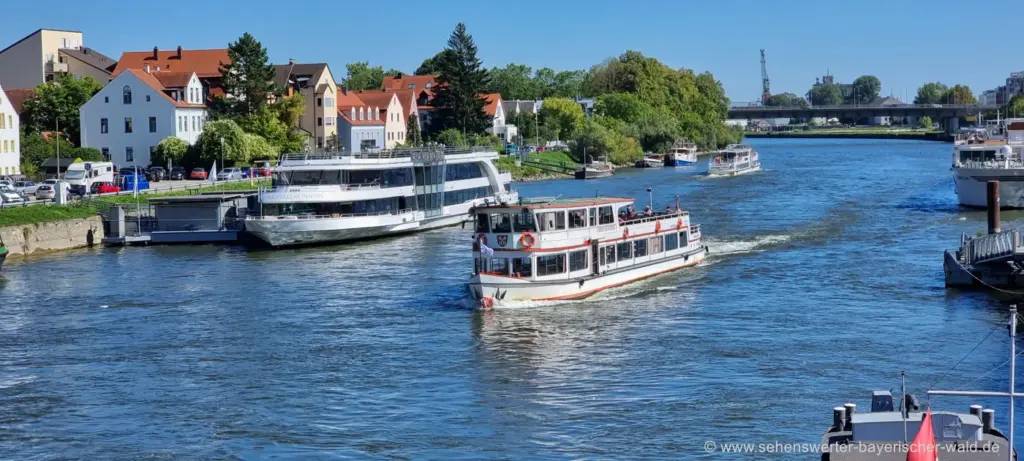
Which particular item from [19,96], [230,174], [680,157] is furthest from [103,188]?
[680,157]

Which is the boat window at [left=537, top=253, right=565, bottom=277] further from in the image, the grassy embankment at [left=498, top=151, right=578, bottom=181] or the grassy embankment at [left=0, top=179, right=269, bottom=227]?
the grassy embankment at [left=498, top=151, right=578, bottom=181]

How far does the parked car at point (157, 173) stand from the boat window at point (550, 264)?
49996 millimetres

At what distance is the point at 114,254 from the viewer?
5862cm

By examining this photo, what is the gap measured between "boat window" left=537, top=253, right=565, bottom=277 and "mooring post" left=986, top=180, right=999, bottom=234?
56.3 ft

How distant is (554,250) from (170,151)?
5484cm

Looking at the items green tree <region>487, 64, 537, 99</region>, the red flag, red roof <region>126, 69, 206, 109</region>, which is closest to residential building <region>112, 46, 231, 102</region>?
red roof <region>126, 69, 206, 109</region>

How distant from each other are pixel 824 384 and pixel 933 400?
8.18 ft

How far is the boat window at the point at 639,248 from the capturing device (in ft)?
156

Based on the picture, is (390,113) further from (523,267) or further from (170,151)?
(523,267)

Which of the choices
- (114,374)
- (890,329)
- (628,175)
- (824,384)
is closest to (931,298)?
(890,329)

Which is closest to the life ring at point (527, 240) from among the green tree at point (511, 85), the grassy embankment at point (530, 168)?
the grassy embankment at point (530, 168)

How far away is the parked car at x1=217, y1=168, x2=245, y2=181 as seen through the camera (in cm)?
8356

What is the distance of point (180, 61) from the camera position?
110 m

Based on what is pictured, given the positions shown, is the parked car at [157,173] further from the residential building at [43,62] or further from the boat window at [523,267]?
the boat window at [523,267]
